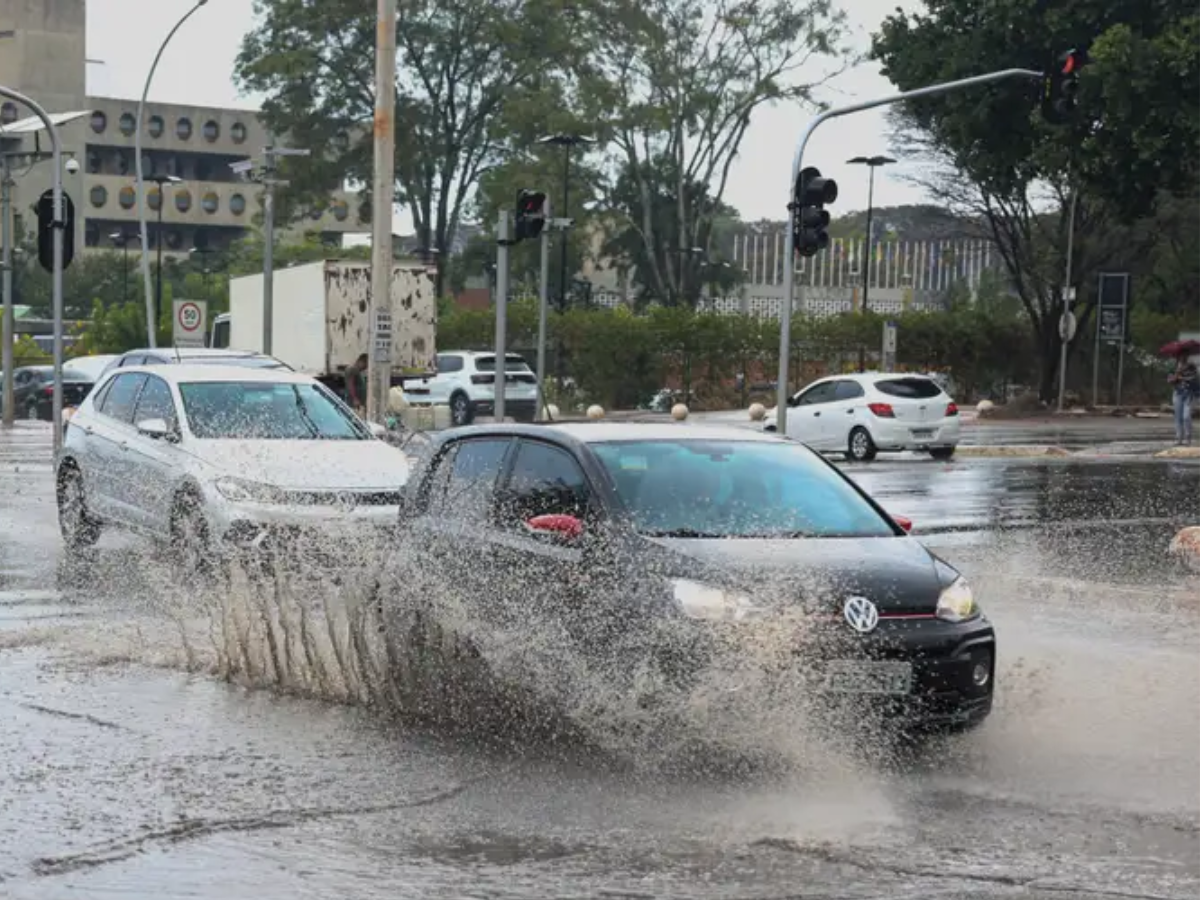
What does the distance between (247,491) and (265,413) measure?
1738 mm

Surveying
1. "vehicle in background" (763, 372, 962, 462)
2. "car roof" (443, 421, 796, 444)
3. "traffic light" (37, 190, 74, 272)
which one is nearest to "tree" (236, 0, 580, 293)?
"vehicle in background" (763, 372, 962, 462)

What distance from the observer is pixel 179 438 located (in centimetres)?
1466

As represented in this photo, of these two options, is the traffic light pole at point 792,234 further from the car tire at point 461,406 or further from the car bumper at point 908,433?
the car tire at point 461,406

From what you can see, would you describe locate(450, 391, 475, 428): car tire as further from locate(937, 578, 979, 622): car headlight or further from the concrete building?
the concrete building

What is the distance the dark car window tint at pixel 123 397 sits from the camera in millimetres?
15859

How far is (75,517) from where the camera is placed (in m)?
16.3

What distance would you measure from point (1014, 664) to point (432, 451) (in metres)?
3.39

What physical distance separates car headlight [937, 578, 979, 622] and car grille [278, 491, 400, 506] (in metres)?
5.83

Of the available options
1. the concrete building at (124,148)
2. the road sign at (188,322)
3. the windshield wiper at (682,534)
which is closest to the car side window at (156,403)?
the windshield wiper at (682,534)

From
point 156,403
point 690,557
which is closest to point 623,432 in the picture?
point 690,557

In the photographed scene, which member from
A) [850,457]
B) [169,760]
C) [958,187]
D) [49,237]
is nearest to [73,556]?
[169,760]

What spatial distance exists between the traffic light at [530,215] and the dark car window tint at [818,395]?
1076cm

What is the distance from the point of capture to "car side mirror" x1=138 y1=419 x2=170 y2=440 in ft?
47.8

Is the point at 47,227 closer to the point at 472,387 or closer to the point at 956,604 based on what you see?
the point at 472,387
